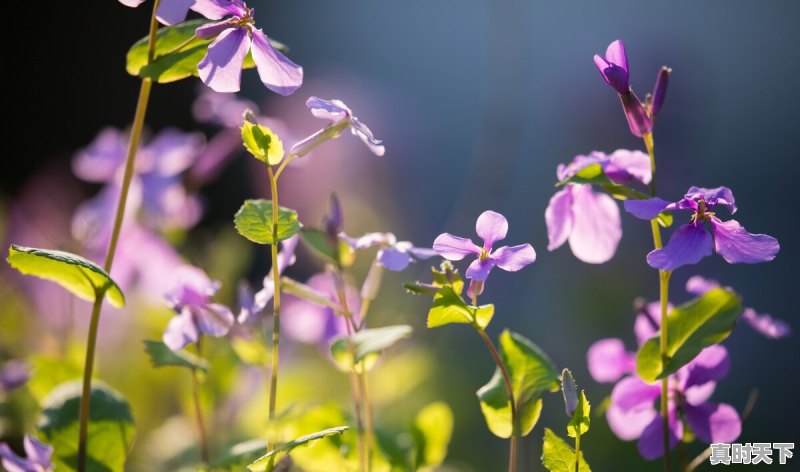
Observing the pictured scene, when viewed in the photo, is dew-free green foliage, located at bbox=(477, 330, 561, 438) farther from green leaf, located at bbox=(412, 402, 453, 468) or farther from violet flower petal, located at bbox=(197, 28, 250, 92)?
violet flower petal, located at bbox=(197, 28, 250, 92)

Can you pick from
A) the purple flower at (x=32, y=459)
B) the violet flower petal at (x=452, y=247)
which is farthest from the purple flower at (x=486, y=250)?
the purple flower at (x=32, y=459)

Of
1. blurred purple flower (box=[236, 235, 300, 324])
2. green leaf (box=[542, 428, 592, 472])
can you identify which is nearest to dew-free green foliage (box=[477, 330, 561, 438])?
green leaf (box=[542, 428, 592, 472])

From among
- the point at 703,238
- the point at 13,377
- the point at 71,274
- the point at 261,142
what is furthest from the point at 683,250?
the point at 13,377

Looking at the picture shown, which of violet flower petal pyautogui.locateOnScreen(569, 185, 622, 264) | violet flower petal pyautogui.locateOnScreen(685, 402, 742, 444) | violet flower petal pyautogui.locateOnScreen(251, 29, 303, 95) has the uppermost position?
violet flower petal pyautogui.locateOnScreen(251, 29, 303, 95)

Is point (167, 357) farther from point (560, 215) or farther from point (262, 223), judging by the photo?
point (560, 215)

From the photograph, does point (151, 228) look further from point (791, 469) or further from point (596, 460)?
Answer: point (791, 469)

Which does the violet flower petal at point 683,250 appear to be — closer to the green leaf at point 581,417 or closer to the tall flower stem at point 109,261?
the green leaf at point 581,417

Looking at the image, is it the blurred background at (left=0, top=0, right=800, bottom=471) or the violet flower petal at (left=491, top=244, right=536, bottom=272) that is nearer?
the violet flower petal at (left=491, top=244, right=536, bottom=272)
